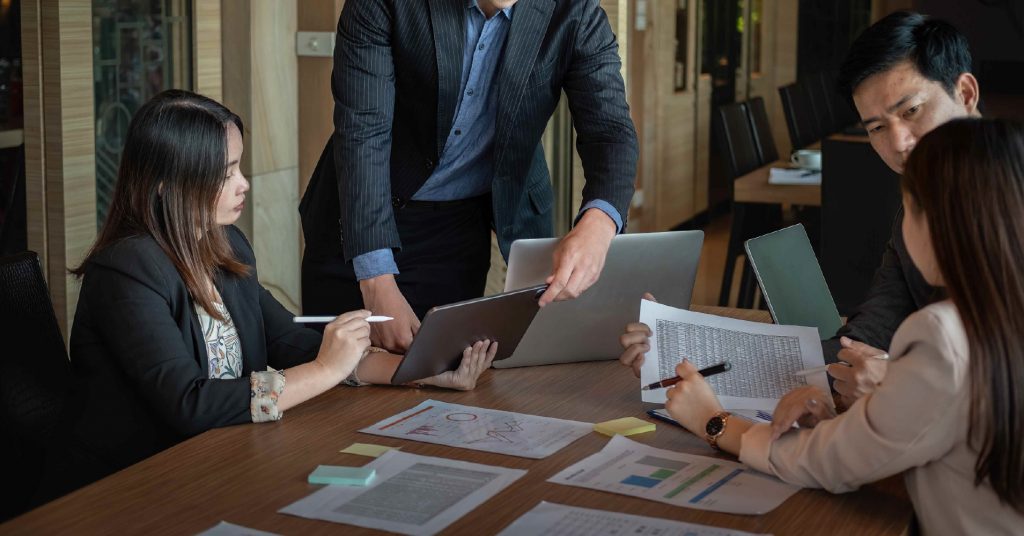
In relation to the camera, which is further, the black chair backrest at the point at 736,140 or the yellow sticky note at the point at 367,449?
the black chair backrest at the point at 736,140

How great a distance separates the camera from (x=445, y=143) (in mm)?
2324

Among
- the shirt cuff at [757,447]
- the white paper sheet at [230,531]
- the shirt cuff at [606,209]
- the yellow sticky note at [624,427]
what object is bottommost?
the white paper sheet at [230,531]

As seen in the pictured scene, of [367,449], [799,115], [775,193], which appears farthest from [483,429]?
[799,115]

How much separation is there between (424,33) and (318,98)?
1735 millimetres

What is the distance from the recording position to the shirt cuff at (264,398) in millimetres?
1738

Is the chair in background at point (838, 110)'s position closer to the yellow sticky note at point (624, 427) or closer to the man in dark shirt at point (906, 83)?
the man in dark shirt at point (906, 83)

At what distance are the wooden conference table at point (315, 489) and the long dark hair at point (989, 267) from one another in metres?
0.18

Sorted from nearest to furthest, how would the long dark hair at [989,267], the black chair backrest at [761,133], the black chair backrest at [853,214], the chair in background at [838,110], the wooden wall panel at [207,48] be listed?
1. the long dark hair at [989,267]
2. the wooden wall panel at [207,48]
3. the black chair backrest at [853,214]
4. the black chair backrest at [761,133]
5. the chair in background at [838,110]

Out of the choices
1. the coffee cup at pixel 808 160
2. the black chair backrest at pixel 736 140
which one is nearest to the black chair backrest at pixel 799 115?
the black chair backrest at pixel 736 140

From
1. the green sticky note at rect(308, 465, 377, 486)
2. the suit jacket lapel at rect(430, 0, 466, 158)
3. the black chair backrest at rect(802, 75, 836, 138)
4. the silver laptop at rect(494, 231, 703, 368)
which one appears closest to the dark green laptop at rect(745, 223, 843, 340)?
the silver laptop at rect(494, 231, 703, 368)

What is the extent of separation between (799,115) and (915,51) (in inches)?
180

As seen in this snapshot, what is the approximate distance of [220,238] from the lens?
6.59ft

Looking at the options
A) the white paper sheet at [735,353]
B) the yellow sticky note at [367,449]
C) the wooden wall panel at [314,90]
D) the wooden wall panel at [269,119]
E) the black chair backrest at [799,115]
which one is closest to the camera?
the yellow sticky note at [367,449]

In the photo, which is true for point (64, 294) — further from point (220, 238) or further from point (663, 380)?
point (663, 380)
